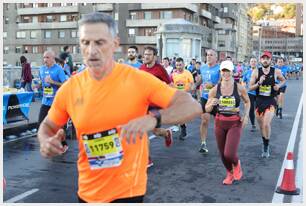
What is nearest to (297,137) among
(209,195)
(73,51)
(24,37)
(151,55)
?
(151,55)

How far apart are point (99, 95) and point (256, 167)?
5.34 m

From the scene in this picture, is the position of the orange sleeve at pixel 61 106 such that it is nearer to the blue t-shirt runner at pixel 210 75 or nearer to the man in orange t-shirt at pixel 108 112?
the man in orange t-shirt at pixel 108 112

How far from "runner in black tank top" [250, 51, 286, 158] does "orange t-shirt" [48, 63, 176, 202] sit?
Answer: 581 cm

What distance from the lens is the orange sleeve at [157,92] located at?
2.64 meters

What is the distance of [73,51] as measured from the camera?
214ft

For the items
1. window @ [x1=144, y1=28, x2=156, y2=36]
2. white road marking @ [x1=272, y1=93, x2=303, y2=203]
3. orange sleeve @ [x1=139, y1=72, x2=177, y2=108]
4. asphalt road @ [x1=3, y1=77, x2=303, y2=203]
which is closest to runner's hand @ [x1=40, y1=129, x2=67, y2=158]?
orange sleeve @ [x1=139, y1=72, x2=177, y2=108]

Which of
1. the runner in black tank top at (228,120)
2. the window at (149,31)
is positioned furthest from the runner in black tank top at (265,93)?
the window at (149,31)

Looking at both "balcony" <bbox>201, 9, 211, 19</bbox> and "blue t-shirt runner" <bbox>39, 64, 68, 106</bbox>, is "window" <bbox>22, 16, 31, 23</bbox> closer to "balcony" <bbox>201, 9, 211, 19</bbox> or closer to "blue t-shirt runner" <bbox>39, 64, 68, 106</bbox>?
"balcony" <bbox>201, 9, 211, 19</bbox>

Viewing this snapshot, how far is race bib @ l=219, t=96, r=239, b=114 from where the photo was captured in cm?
668

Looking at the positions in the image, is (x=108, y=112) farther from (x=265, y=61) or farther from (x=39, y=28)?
(x=39, y=28)

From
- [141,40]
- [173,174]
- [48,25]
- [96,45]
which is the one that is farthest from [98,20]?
[48,25]

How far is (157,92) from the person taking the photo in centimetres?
267

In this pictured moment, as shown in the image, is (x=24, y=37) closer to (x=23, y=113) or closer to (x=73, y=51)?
(x=73, y=51)

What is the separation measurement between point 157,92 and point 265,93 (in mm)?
6337
